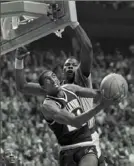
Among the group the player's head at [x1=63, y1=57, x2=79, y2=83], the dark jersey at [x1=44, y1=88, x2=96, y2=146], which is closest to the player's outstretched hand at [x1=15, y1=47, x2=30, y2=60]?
the player's head at [x1=63, y1=57, x2=79, y2=83]

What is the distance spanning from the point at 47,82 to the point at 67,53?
9.63 m

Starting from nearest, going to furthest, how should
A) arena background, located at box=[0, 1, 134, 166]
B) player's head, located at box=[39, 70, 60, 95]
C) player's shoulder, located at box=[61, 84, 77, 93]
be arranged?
player's head, located at box=[39, 70, 60, 95], player's shoulder, located at box=[61, 84, 77, 93], arena background, located at box=[0, 1, 134, 166]

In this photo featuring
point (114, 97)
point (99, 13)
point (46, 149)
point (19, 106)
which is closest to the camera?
point (114, 97)

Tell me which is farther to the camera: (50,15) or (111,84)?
Answer: (50,15)

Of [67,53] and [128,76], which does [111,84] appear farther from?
[67,53]

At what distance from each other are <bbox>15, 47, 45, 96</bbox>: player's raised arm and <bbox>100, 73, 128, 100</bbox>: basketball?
135cm

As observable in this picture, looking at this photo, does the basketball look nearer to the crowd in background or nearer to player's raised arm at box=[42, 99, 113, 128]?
player's raised arm at box=[42, 99, 113, 128]

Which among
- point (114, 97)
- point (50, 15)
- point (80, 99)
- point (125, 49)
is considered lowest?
point (125, 49)

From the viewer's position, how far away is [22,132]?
993 centimetres

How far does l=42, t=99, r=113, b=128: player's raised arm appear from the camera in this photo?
4.27m

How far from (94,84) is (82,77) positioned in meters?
6.59

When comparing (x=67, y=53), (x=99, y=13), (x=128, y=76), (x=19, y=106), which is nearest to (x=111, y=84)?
(x=19, y=106)

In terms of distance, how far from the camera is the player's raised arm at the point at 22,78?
5586 millimetres

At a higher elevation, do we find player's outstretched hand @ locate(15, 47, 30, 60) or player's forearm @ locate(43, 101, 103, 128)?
player's outstretched hand @ locate(15, 47, 30, 60)
